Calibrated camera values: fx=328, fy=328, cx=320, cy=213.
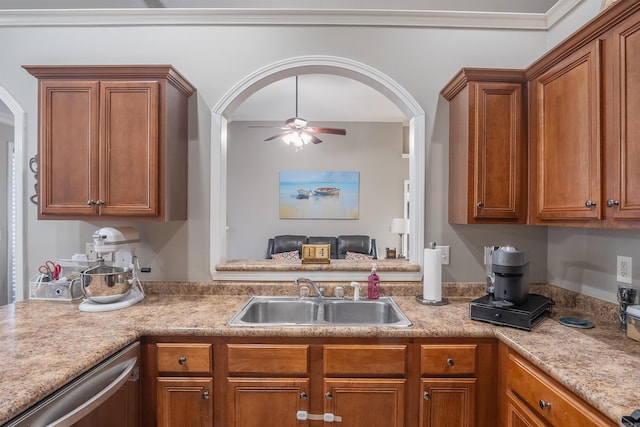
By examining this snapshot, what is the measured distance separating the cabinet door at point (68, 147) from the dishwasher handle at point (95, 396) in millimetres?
921

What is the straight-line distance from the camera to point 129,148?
1.85 m

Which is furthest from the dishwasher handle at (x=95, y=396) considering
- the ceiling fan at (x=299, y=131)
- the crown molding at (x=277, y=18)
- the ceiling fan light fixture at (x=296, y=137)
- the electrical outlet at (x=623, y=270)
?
the ceiling fan light fixture at (x=296, y=137)

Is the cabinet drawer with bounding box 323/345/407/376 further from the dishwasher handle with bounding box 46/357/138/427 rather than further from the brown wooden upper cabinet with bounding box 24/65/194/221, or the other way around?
the brown wooden upper cabinet with bounding box 24/65/194/221

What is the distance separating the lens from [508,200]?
1876 mm

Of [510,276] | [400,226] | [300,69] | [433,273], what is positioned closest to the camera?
[510,276]

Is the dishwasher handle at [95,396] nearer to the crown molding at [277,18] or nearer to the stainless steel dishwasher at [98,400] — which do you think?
the stainless steel dishwasher at [98,400]

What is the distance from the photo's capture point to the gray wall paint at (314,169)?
5.68 meters

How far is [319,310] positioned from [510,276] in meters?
1.07

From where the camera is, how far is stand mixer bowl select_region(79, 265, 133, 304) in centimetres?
179

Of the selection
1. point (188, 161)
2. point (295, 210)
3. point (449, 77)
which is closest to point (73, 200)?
point (188, 161)

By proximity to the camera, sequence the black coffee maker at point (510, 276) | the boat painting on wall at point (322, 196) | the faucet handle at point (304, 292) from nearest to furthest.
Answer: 1. the black coffee maker at point (510, 276)
2. the faucet handle at point (304, 292)
3. the boat painting on wall at point (322, 196)

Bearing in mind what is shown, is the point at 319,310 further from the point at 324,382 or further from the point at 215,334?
the point at 215,334

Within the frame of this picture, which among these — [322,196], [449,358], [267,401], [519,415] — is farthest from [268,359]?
[322,196]

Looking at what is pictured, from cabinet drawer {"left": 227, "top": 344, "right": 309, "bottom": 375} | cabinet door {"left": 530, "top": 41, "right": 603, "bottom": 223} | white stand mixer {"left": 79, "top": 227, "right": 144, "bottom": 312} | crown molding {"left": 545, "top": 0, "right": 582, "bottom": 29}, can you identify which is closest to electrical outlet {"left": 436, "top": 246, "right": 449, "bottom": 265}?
cabinet door {"left": 530, "top": 41, "right": 603, "bottom": 223}
